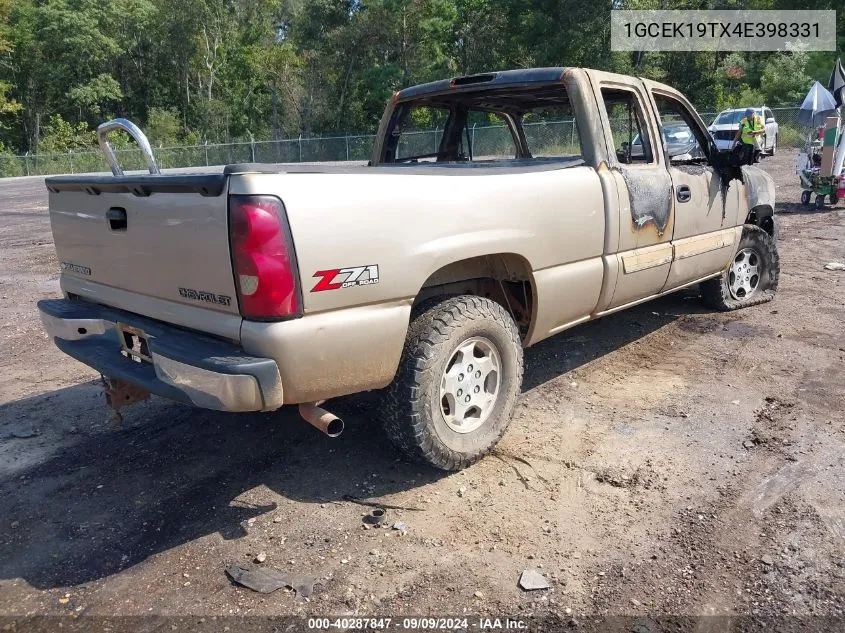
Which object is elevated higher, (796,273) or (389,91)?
(389,91)

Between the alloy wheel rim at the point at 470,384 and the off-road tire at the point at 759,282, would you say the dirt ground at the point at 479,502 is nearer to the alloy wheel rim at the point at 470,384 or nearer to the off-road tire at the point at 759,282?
the alloy wheel rim at the point at 470,384

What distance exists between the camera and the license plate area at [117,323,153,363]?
319 cm

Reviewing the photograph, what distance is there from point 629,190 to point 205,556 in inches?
127

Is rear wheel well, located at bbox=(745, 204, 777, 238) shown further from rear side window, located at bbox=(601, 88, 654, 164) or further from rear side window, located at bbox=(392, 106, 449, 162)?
rear side window, located at bbox=(392, 106, 449, 162)

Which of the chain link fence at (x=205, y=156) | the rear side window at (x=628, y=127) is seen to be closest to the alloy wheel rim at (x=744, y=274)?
the rear side window at (x=628, y=127)

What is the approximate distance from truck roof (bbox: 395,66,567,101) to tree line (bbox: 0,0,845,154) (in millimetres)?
33088

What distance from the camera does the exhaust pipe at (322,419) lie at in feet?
9.46

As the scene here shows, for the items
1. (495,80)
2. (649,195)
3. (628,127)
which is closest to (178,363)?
(495,80)

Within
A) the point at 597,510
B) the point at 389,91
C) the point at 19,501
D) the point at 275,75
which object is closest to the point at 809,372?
the point at 597,510

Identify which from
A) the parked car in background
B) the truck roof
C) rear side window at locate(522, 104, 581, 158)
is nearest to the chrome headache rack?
the truck roof

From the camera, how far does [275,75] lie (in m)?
49.3

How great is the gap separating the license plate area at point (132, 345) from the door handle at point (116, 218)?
472 millimetres

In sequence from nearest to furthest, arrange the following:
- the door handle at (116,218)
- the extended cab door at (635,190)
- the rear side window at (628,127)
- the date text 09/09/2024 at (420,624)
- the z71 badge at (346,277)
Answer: the date text 09/09/2024 at (420,624)
the z71 badge at (346,277)
the door handle at (116,218)
the extended cab door at (635,190)
the rear side window at (628,127)

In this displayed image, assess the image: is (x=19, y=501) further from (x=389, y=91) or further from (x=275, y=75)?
(x=275, y=75)
